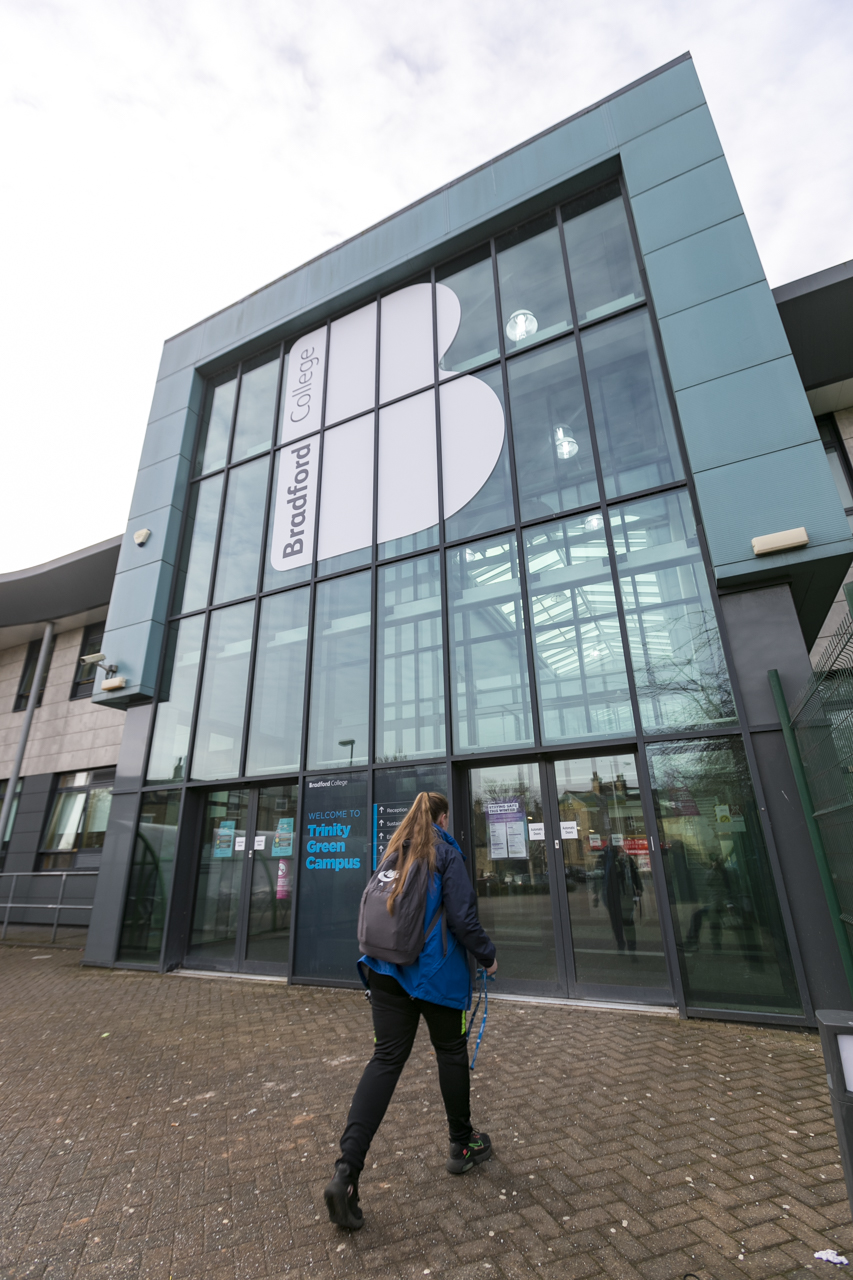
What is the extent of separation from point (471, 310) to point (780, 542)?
231 inches

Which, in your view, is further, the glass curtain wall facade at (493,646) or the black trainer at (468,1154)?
the glass curtain wall facade at (493,646)

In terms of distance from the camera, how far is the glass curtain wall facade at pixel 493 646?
233 inches

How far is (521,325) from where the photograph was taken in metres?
8.52

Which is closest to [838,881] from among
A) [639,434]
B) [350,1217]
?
[350,1217]

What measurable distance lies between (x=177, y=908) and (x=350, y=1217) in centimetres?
704

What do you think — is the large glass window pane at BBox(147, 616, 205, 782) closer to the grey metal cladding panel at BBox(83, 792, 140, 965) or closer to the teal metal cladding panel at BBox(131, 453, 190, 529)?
the grey metal cladding panel at BBox(83, 792, 140, 965)

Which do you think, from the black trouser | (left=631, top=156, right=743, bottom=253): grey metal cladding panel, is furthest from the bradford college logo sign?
the black trouser

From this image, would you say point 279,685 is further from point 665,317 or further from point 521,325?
point 665,317

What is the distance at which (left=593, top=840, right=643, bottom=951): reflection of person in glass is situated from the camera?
591 cm

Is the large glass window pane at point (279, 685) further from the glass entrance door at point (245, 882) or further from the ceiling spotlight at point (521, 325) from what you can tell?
the ceiling spotlight at point (521, 325)

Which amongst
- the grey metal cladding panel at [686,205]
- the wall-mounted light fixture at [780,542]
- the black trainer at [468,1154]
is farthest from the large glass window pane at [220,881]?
the grey metal cladding panel at [686,205]

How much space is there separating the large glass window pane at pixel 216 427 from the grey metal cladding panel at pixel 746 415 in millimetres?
7945

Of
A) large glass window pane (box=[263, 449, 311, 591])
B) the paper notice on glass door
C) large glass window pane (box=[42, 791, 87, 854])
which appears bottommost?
the paper notice on glass door

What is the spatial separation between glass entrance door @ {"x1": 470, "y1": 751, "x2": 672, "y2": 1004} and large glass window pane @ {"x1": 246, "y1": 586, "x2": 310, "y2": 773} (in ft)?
9.39
